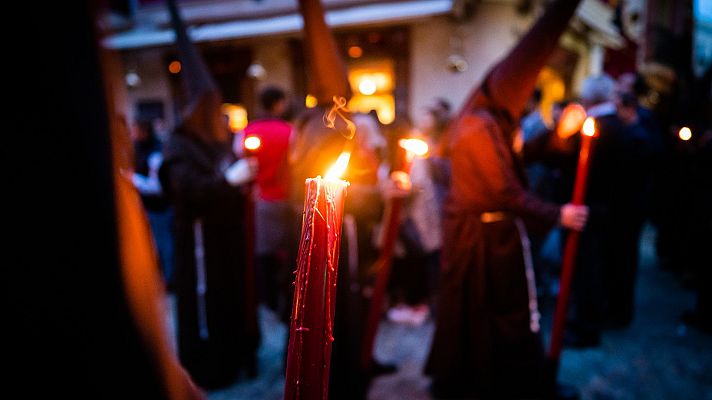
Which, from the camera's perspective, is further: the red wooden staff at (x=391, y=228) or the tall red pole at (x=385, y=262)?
the tall red pole at (x=385, y=262)

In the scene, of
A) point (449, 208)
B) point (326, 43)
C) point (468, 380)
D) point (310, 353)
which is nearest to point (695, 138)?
point (449, 208)

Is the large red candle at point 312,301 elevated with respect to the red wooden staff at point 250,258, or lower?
elevated

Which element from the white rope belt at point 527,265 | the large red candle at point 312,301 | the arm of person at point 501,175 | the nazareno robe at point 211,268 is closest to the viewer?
the large red candle at point 312,301

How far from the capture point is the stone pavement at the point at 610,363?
10.7 feet

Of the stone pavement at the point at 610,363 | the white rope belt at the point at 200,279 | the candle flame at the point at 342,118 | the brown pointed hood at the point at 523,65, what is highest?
the brown pointed hood at the point at 523,65

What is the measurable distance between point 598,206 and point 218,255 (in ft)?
10.3

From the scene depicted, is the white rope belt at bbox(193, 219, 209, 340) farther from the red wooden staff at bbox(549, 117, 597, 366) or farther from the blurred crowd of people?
the red wooden staff at bbox(549, 117, 597, 366)

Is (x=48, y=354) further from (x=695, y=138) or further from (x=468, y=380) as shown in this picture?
(x=695, y=138)

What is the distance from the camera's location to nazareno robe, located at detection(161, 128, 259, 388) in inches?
124

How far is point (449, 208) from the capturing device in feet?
9.90

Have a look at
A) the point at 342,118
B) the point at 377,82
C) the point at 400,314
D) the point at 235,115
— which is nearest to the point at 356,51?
the point at 377,82

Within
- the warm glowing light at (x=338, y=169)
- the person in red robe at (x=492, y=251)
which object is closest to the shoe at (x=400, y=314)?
the person in red robe at (x=492, y=251)

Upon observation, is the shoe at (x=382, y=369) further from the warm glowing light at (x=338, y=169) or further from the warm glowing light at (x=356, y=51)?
the warm glowing light at (x=356, y=51)

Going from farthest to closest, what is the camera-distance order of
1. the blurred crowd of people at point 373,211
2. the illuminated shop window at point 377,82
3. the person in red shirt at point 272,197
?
the illuminated shop window at point 377,82 < the person in red shirt at point 272,197 < the blurred crowd of people at point 373,211
